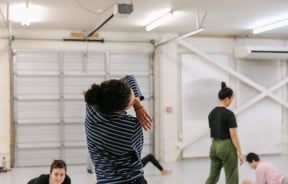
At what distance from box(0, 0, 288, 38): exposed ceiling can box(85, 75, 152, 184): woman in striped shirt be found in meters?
5.04

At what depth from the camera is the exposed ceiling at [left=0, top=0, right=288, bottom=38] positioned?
6.87m

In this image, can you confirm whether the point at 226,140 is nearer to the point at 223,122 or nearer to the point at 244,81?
the point at 223,122

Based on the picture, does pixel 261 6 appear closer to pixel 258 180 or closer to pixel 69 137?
pixel 258 180

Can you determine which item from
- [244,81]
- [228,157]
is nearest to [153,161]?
[228,157]

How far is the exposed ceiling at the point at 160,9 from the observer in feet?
22.5

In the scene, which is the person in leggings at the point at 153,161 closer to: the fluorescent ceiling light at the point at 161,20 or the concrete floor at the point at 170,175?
the concrete floor at the point at 170,175

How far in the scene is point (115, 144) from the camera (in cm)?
177

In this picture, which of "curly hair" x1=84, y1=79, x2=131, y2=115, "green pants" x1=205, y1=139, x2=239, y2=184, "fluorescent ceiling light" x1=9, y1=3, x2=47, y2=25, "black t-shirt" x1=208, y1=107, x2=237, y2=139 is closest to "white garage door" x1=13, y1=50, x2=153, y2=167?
"fluorescent ceiling light" x1=9, y1=3, x2=47, y2=25

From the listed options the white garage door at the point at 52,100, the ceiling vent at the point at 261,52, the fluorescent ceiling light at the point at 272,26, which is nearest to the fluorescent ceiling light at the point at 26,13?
the white garage door at the point at 52,100

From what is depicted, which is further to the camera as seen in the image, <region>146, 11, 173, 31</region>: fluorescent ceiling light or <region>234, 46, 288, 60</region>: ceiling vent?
<region>234, 46, 288, 60</region>: ceiling vent

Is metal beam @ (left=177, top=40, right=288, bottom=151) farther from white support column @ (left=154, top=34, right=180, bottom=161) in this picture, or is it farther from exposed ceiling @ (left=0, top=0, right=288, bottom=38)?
exposed ceiling @ (left=0, top=0, right=288, bottom=38)

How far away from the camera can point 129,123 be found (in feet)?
5.85

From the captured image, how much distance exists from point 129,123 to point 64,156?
7.99 m

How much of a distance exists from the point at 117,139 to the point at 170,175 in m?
6.22
